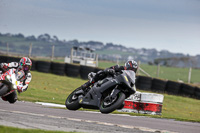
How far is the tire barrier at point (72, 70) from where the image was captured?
91.7 ft

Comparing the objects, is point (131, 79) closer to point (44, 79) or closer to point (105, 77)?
point (105, 77)

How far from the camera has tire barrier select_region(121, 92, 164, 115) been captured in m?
15.3

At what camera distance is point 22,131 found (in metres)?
7.42

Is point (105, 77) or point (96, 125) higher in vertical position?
point (105, 77)

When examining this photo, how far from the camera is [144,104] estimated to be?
15406 millimetres

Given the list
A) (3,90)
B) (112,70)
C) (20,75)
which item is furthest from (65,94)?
(112,70)

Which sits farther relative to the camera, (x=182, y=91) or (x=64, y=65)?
(x=64, y=65)

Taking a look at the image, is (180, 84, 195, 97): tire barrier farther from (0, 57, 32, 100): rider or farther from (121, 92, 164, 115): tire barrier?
(0, 57, 32, 100): rider

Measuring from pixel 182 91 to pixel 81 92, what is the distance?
1613 centimetres

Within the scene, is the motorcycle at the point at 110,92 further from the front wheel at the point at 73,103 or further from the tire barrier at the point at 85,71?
the tire barrier at the point at 85,71

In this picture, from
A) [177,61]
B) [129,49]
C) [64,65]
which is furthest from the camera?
[129,49]

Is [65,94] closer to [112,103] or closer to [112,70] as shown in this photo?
[112,70]

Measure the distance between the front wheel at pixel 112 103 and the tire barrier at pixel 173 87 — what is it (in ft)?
Answer: 54.2

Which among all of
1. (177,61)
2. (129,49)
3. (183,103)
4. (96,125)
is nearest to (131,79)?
(96,125)
